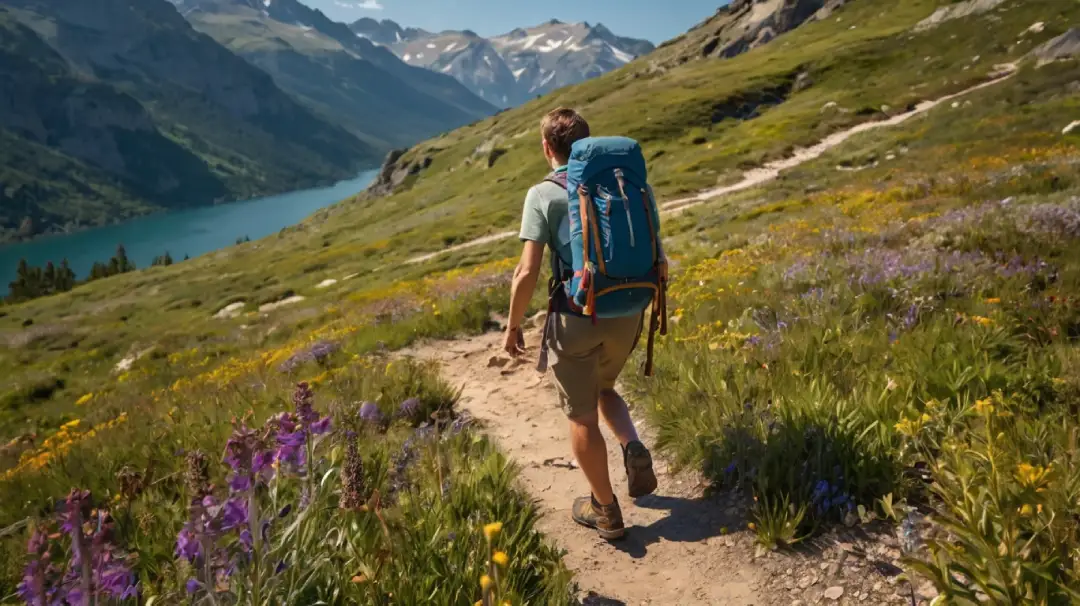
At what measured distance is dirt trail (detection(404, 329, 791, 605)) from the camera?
3486mm

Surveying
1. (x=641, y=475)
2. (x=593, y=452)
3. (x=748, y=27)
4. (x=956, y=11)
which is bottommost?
(x=641, y=475)

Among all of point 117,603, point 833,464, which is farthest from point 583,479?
point 117,603

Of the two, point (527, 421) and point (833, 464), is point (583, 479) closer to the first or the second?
point (527, 421)

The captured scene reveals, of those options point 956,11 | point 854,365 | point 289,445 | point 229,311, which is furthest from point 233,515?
point 956,11

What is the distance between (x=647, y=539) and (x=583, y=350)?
4.57ft

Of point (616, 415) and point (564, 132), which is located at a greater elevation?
point (564, 132)

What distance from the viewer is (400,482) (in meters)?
4.16

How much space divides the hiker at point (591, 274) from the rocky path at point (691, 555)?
0.21 m

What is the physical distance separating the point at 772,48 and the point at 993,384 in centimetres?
11138

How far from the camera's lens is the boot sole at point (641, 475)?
14.1 feet

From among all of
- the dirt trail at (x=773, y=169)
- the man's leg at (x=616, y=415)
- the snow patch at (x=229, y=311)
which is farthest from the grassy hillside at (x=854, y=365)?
the snow patch at (x=229, y=311)

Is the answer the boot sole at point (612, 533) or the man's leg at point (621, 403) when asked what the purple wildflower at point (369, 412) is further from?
the boot sole at point (612, 533)

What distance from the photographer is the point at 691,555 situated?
12.5ft

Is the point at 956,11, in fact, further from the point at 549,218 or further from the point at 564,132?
the point at 549,218
